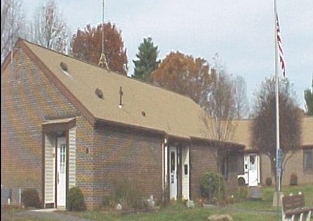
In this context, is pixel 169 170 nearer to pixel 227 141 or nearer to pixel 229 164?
pixel 227 141

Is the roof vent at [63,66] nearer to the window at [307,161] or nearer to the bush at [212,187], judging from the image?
the bush at [212,187]

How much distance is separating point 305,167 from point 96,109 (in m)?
32.0

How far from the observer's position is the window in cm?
5350

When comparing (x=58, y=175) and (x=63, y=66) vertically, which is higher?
(x=63, y=66)

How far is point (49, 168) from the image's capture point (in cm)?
2558

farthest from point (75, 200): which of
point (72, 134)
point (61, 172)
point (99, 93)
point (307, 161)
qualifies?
point (307, 161)

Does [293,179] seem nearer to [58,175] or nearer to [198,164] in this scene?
[198,164]

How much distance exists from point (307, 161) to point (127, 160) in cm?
3000

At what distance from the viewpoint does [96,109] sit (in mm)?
25219

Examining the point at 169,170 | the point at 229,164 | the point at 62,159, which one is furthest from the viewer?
the point at 229,164

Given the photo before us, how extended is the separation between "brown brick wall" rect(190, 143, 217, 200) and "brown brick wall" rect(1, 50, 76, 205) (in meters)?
9.96

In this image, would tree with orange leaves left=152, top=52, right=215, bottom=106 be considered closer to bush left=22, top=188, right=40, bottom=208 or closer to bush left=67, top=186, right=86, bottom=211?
bush left=22, top=188, right=40, bottom=208

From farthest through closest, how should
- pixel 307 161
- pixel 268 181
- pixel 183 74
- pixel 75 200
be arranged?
1. pixel 183 74
2. pixel 307 161
3. pixel 268 181
4. pixel 75 200

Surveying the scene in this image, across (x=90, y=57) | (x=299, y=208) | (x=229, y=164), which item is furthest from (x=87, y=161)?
(x=90, y=57)
